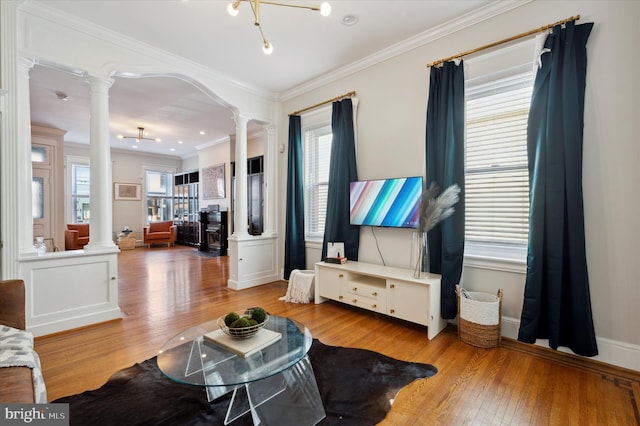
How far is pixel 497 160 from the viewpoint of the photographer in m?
2.75

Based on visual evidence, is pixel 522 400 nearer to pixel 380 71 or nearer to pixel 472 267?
pixel 472 267

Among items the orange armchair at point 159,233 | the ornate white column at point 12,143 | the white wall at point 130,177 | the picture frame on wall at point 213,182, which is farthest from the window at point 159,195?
the ornate white column at point 12,143

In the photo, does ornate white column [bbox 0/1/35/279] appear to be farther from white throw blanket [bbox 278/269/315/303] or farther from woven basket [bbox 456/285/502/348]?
woven basket [bbox 456/285/502/348]

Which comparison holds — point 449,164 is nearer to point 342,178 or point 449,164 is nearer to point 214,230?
point 342,178

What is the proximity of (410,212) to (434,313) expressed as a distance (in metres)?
1.03

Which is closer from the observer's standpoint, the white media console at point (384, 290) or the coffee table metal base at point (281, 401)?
the coffee table metal base at point (281, 401)

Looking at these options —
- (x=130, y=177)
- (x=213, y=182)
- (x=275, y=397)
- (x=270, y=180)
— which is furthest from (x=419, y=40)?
(x=130, y=177)

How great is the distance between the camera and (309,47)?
3379 mm

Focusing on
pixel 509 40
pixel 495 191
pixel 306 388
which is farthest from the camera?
pixel 495 191

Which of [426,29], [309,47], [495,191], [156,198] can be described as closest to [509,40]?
[426,29]

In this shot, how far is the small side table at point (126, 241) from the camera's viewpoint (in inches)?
337

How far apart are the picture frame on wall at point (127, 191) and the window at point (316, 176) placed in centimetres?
752

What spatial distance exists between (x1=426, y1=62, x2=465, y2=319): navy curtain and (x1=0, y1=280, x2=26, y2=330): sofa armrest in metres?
3.33

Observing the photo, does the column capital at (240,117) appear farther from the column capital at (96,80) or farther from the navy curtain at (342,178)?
the column capital at (96,80)
